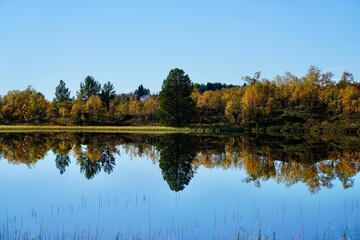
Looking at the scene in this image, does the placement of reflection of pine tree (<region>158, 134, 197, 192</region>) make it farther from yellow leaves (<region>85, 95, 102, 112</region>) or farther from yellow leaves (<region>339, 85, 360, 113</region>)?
yellow leaves (<region>85, 95, 102, 112</region>)

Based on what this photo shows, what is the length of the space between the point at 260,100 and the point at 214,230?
6884cm

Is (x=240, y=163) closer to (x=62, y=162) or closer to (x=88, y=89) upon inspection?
(x=62, y=162)

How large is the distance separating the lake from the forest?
44.4 meters

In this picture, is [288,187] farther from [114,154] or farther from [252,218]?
[114,154]

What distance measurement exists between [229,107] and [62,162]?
5521 centimetres

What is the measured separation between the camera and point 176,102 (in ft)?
231

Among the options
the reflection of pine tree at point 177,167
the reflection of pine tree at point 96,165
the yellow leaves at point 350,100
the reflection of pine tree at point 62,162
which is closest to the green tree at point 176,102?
the yellow leaves at point 350,100

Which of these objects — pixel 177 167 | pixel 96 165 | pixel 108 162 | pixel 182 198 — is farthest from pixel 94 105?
pixel 182 198

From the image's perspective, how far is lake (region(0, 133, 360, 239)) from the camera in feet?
34.7

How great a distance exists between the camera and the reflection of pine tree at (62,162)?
23038 mm

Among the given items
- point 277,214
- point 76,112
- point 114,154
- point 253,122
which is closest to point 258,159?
point 114,154

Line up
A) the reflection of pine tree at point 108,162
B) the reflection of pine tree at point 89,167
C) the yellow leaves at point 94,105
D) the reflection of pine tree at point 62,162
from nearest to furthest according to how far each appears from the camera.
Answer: the reflection of pine tree at point 89,167 → the reflection of pine tree at point 108,162 → the reflection of pine tree at point 62,162 → the yellow leaves at point 94,105

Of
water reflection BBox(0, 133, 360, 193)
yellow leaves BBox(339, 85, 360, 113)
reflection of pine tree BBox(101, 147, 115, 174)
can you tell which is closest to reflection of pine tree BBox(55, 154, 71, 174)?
water reflection BBox(0, 133, 360, 193)

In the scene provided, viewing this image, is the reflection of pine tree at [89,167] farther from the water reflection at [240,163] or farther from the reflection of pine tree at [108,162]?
the reflection of pine tree at [108,162]
